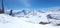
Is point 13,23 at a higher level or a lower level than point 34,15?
lower

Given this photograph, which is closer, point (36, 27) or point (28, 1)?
point (36, 27)

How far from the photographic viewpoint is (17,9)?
1.74 meters

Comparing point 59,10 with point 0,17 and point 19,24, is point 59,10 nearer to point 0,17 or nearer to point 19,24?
point 19,24

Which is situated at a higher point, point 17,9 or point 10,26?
point 17,9

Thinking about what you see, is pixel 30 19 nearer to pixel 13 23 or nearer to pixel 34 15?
pixel 34 15

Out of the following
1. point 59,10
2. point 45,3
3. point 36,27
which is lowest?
point 36,27

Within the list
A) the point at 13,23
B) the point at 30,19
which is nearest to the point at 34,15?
the point at 30,19

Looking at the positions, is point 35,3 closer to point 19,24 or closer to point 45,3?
point 45,3

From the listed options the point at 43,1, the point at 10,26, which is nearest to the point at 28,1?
the point at 43,1

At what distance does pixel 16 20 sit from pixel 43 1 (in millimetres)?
525

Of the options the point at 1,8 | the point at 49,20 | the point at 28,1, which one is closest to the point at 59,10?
the point at 49,20

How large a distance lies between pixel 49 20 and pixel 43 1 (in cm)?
32

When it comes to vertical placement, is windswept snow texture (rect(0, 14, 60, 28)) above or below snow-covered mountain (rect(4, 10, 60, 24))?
below

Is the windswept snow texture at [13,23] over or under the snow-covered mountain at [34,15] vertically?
under
